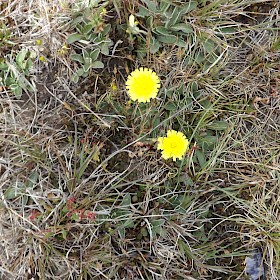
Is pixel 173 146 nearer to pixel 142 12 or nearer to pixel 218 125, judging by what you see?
pixel 218 125

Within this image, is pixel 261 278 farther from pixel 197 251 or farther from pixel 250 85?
pixel 250 85

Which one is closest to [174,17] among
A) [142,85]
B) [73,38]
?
[142,85]

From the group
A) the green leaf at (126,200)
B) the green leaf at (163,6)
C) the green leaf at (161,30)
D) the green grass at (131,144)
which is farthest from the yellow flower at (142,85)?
the green leaf at (126,200)

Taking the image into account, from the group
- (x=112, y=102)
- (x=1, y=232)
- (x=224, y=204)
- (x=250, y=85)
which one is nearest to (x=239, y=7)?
(x=250, y=85)

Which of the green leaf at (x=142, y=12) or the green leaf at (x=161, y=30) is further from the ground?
the green leaf at (x=142, y=12)

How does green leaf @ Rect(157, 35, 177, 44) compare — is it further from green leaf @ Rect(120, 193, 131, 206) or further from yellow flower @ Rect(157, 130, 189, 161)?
green leaf @ Rect(120, 193, 131, 206)

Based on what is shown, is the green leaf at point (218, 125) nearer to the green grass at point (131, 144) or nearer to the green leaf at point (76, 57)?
the green grass at point (131, 144)

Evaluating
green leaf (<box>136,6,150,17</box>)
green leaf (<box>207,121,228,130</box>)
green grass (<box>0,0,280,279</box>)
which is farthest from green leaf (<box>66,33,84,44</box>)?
green leaf (<box>207,121,228,130</box>)
